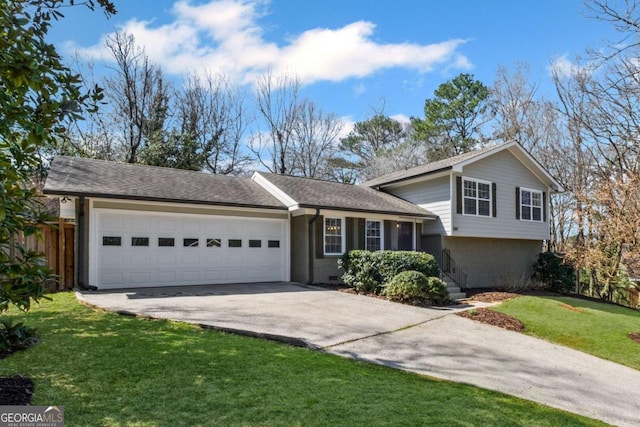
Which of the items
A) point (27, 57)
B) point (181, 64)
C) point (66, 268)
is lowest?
point (66, 268)

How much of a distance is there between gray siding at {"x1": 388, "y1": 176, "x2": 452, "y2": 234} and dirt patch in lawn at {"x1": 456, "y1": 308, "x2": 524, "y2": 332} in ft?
18.1

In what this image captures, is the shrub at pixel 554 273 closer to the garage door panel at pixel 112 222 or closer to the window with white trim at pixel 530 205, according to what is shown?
the window with white trim at pixel 530 205

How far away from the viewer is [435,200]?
16.3 meters

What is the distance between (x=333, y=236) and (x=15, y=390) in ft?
36.3

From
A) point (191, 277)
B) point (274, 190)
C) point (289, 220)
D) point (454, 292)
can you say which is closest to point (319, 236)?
point (289, 220)

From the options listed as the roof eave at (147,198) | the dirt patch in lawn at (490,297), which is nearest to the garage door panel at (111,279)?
the roof eave at (147,198)

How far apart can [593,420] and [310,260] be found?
9741 mm

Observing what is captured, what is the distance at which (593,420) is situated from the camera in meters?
4.52

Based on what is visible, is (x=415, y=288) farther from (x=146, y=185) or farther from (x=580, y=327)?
(x=146, y=185)

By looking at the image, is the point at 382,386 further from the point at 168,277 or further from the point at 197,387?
the point at 168,277

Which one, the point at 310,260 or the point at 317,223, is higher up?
the point at 317,223

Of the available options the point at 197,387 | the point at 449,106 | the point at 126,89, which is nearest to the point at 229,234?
the point at 197,387

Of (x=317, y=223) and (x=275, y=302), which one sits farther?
(x=317, y=223)

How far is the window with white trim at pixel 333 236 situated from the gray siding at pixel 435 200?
13.4 feet
